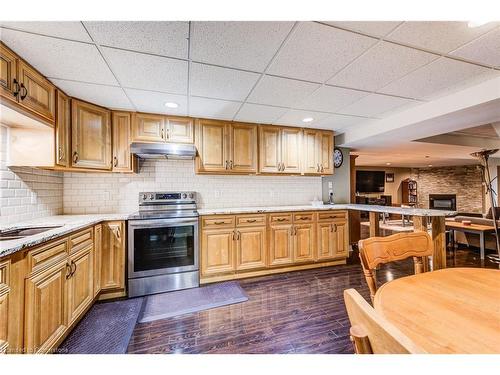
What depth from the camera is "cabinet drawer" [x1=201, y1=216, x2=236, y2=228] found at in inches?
111

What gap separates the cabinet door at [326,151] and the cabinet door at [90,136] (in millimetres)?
3063

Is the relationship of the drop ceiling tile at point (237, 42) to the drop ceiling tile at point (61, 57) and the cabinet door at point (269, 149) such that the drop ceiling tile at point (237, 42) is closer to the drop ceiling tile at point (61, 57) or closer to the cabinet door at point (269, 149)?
the drop ceiling tile at point (61, 57)

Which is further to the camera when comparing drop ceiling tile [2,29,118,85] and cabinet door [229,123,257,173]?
cabinet door [229,123,257,173]

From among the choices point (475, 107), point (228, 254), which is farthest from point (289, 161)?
point (475, 107)

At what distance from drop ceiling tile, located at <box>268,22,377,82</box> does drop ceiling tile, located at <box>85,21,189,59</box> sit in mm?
708

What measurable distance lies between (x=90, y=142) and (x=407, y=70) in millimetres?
3239

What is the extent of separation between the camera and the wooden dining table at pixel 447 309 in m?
0.63

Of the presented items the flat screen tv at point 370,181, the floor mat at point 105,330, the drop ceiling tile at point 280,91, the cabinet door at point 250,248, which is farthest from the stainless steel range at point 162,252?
the flat screen tv at point 370,181

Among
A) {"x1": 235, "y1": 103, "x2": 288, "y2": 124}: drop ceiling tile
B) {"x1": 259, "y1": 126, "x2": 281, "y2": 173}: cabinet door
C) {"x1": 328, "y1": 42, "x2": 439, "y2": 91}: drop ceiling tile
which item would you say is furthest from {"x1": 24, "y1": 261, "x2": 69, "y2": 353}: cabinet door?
{"x1": 328, "y1": 42, "x2": 439, "y2": 91}: drop ceiling tile

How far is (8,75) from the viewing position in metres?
1.53

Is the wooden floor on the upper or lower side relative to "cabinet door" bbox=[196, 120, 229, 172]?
lower

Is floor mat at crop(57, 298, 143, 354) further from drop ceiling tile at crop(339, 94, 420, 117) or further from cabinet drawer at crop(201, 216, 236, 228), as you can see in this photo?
drop ceiling tile at crop(339, 94, 420, 117)

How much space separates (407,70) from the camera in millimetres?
1885
